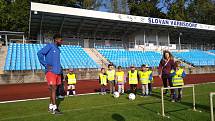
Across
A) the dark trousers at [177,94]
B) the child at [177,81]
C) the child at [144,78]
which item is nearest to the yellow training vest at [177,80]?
the child at [177,81]

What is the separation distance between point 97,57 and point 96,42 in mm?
6971

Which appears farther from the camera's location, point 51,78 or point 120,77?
point 120,77

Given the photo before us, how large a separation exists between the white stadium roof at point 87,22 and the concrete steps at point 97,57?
149 inches

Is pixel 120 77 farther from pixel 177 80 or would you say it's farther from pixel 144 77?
pixel 177 80

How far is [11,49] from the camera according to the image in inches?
1057

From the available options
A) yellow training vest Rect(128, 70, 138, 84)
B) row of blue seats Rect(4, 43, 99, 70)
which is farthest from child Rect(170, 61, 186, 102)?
row of blue seats Rect(4, 43, 99, 70)

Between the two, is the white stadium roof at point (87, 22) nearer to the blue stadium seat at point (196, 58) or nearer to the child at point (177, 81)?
the blue stadium seat at point (196, 58)

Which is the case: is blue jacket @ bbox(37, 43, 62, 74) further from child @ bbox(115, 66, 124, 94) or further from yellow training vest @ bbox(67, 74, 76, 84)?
yellow training vest @ bbox(67, 74, 76, 84)

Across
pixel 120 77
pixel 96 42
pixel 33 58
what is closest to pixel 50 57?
pixel 120 77

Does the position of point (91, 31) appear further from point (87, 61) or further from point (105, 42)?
point (87, 61)

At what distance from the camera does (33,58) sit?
83.6ft

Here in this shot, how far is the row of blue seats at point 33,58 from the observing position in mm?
23328

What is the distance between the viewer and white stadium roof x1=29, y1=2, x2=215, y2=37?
1078 inches

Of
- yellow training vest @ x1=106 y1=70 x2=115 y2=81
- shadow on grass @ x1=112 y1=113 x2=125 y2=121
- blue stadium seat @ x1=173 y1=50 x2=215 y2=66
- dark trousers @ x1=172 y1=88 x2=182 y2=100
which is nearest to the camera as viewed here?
shadow on grass @ x1=112 y1=113 x2=125 y2=121
